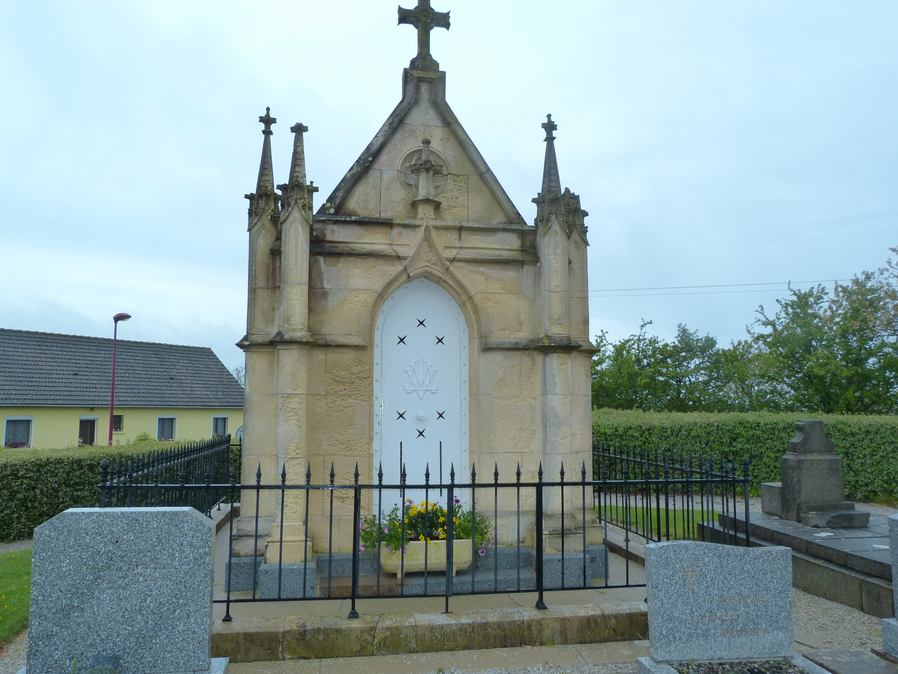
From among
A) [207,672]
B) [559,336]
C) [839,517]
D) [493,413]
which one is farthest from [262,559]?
[839,517]

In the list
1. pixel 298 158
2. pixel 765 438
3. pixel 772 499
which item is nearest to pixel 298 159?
pixel 298 158

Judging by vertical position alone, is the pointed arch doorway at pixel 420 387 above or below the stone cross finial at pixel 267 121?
below

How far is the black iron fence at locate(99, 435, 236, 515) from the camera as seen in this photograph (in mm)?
5473

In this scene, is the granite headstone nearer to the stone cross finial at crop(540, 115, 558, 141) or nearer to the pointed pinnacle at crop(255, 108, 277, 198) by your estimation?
the stone cross finial at crop(540, 115, 558, 141)

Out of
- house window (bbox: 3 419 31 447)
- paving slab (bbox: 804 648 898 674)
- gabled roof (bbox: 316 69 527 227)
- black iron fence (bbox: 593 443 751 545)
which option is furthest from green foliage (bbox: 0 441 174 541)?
house window (bbox: 3 419 31 447)

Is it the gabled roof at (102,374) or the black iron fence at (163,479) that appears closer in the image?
the black iron fence at (163,479)

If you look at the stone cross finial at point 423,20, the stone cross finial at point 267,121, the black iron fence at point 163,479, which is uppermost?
the stone cross finial at point 423,20

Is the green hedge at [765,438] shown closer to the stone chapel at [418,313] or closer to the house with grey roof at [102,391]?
the stone chapel at [418,313]

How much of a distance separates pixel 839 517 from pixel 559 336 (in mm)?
5348

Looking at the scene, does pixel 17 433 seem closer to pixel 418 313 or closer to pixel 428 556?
pixel 418 313

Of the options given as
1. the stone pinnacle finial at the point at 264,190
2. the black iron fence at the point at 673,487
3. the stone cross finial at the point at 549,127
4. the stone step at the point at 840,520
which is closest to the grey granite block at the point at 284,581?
the black iron fence at the point at 673,487

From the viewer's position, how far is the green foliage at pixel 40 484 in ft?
41.6

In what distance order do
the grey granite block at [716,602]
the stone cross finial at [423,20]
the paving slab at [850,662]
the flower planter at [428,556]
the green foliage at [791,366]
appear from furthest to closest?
the green foliage at [791,366]
the stone cross finial at [423,20]
the flower planter at [428,556]
the paving slab at [850,662]
the grey granite block at [716,602]

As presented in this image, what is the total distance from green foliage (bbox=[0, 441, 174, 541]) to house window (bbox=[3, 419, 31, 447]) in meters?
14.3
